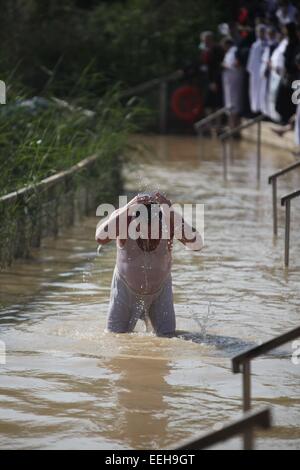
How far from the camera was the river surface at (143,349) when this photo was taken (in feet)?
23.9

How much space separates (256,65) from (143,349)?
51.2ft

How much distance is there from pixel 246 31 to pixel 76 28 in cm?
381

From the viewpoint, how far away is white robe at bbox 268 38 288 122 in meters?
21.7

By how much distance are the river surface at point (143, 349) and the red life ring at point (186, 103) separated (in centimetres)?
1316

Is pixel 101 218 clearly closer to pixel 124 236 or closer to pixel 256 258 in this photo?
pixel 256 258

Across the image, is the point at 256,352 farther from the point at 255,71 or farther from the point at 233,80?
the point at 233,80

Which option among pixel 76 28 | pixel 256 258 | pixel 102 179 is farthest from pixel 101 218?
pixel 76 28

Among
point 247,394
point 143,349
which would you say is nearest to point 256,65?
point 143,349

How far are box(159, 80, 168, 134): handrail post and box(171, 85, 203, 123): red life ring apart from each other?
0.81 ft

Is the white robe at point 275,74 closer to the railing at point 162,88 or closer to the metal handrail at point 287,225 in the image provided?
the railing at point 162,88

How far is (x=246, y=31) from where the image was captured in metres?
25.5

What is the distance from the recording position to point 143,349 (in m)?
9.03

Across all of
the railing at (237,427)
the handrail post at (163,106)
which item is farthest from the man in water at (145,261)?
the handrail post at (163,106)

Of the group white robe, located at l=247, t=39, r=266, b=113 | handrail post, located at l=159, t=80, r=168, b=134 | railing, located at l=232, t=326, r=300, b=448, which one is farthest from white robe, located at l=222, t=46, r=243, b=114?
railing, located at l=232, t=326, r=300, b=448
